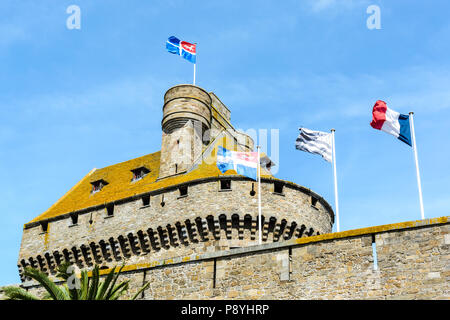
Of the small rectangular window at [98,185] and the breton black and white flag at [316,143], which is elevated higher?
the small rectangular window at [98,185]

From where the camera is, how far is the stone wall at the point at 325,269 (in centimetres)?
1385

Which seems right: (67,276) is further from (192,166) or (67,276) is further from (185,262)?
(192,166)

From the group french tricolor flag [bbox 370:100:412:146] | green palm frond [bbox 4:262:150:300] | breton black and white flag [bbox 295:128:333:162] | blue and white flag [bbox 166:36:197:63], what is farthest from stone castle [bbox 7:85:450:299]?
breton black and white flag [bbox 295:128:333:162]

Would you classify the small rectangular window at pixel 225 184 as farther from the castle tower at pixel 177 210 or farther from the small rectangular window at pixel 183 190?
the small rectangular window at pixel 183 190

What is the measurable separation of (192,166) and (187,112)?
329 centimetres

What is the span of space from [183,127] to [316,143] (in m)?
14.1

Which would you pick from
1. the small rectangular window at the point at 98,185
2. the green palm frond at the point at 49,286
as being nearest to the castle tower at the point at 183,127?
the small rectangular window at the point at 98,185

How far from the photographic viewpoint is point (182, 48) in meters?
37.5

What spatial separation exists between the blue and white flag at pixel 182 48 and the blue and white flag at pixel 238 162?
1361 centimetres

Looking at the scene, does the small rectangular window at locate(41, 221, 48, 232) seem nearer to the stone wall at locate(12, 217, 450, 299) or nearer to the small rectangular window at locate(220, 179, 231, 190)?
the small rectangular window at locate(220, 179, 231, 190)

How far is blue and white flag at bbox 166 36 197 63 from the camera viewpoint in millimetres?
36856

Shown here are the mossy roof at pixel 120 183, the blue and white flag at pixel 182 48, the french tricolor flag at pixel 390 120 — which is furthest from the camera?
the blue and white flag at pixel 182 48
